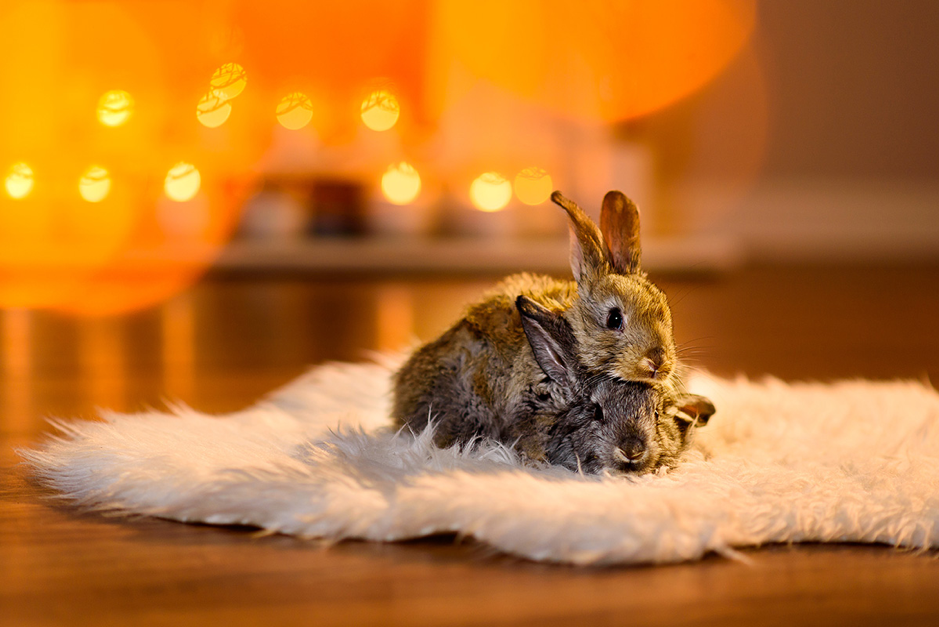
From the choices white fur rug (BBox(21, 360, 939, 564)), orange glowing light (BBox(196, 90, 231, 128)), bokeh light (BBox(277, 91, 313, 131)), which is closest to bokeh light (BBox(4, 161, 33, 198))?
orange glowing light (BBox(196, 90, 231, 128))

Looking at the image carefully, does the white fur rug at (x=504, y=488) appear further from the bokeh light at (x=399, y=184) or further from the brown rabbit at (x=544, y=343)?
Answer: the bokeh light at (x=399, y=184)

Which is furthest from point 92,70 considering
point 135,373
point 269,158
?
point 135,373

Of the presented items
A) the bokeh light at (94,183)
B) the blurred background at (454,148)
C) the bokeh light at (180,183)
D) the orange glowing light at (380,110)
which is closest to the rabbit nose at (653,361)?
the blurred background at (454,148)

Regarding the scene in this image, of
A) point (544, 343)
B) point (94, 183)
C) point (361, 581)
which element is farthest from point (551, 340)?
point (94, 183)

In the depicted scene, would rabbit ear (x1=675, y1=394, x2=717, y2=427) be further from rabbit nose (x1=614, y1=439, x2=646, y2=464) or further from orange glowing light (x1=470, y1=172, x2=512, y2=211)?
orange glowing light (x1=470, y1=172, x2=512, y2=211)

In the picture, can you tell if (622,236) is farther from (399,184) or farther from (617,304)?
(399,184)
